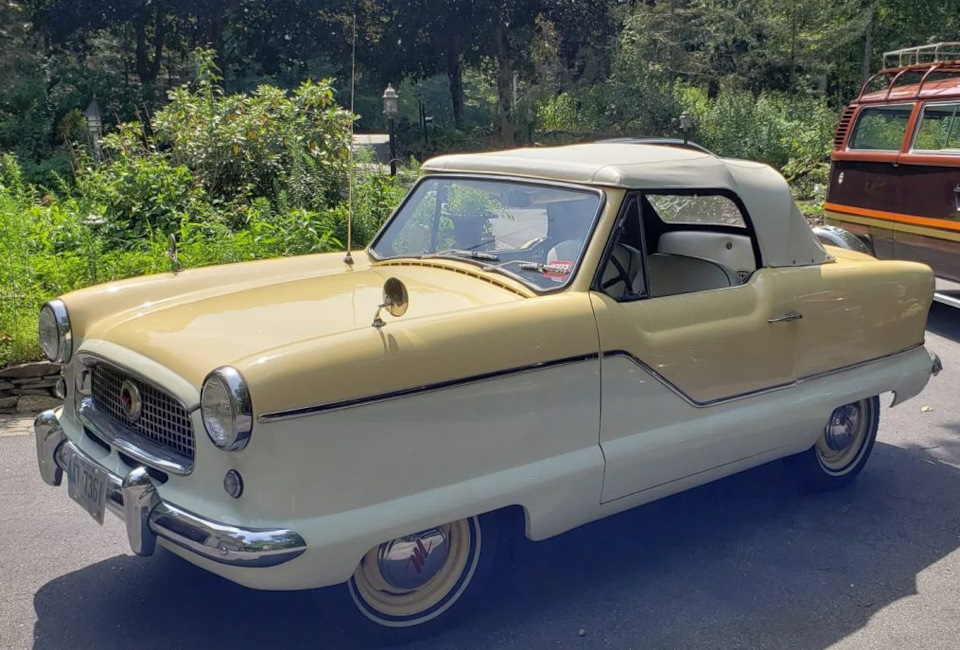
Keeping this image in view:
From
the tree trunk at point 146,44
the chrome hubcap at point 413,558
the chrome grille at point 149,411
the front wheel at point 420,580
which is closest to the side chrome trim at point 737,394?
the front wheel at point 420,580

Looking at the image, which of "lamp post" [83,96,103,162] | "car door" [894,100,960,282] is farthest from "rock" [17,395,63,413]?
"car door" [894,100,960,282]

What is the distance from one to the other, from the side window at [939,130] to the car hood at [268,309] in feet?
19.4

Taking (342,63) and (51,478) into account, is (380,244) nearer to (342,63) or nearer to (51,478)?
(51,478)

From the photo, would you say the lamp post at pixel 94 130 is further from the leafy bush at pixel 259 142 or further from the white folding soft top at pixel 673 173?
the white folding soft top at pixel 673 173

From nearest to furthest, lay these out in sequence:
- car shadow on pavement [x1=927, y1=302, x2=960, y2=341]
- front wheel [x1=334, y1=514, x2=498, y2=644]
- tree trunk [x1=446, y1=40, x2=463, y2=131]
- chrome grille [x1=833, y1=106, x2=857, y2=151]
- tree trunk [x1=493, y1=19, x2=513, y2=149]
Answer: front wheel [x1=334, y1=514, x2=498, y2=644], car shadow on pavement [x1=927, y1=302, x2=960, y2=341], chrome grille [x1=833, y1=106, x2=857, y2=151], tree trunk [x1=493, y1=19, x2=513, y2=149], tree trunk [x1=446, y1=40, x2=463, y2=131]

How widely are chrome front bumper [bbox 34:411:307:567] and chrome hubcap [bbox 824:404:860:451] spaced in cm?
289

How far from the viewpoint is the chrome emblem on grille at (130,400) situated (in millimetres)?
3102

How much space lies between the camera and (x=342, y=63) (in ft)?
91.5

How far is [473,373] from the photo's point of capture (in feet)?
9.80

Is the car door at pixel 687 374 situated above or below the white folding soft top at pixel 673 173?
below

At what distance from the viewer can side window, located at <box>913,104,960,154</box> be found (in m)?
7.81

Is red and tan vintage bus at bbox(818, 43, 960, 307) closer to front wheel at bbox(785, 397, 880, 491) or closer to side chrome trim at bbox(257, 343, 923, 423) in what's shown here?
front wheel at bbox(785, 397, 880, 491)

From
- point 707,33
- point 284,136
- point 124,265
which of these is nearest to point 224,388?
point 124,265

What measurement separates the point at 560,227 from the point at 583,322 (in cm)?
53
